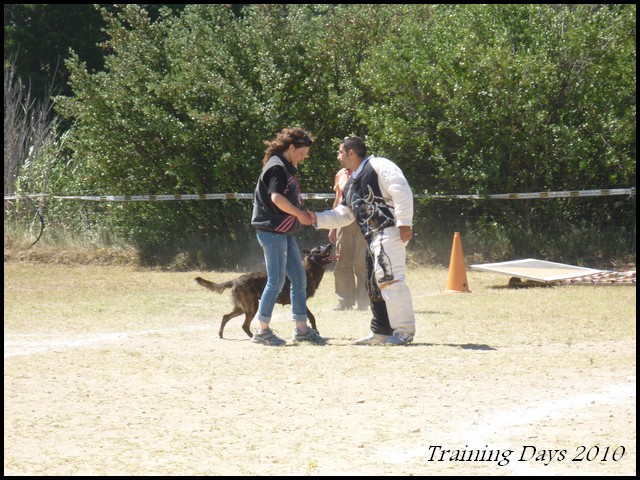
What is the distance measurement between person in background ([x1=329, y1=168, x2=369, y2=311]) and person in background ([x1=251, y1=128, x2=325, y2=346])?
10.6ft

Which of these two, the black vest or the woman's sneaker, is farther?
the woman's sneaker

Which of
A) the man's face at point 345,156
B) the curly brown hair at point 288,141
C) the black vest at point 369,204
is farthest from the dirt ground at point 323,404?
the curly brown hair at point 288,141

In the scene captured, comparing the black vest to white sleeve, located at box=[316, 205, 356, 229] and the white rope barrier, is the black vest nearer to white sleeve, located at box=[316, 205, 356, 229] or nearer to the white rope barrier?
white sleeve, located at box=[316, 205, 356, 229]

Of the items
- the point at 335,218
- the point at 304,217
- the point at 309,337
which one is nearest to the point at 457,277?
the point at 309,337

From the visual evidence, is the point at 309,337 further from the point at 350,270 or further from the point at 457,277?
the point at 457,277

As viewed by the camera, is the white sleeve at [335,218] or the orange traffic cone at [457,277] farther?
the orange traffic cone at [457,277]

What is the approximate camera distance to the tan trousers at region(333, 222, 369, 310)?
1291cm

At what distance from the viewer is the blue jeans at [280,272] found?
9.36 metres

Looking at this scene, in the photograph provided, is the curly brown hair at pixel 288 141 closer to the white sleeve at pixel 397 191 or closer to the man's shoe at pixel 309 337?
the white sleeve at pixel 397 191

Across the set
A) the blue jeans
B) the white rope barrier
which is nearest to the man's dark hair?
the blue jeans

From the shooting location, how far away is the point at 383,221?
29.8 feet

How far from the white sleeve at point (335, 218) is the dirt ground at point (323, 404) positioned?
1.15m

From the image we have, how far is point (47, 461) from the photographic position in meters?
5.60

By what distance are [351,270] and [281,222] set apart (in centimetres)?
373
